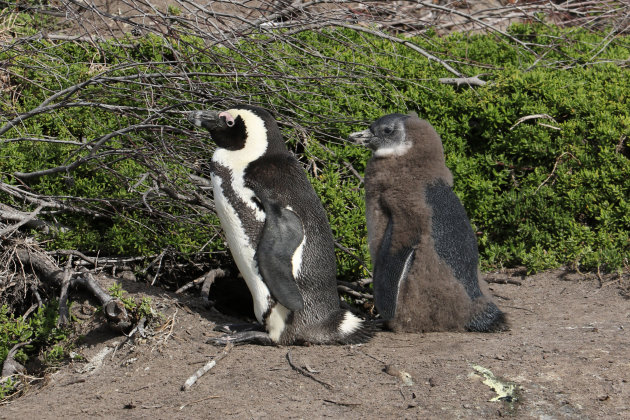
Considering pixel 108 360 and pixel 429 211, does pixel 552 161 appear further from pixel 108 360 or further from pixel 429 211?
pixel 108 360

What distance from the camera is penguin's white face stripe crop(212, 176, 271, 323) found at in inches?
150

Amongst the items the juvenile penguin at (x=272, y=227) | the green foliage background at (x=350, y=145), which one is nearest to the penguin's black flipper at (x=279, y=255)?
the juvenile penguin at (x=272, y=227)

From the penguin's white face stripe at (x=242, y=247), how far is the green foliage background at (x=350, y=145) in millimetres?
779

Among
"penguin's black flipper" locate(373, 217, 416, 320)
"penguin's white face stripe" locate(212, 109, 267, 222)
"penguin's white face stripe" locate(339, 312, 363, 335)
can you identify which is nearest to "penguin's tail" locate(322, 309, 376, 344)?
"penguin's white face stripe" locate(339, 312, 363, 335)

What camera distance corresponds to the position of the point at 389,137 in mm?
4090

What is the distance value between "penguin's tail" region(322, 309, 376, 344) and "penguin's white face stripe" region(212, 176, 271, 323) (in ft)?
1.18

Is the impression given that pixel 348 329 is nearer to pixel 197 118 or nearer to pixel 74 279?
pixel 197 118

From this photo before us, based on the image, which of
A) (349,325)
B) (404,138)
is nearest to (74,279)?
(349,325)

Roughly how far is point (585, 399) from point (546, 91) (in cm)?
353

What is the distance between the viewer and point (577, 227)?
5.32m

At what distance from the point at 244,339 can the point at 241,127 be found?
1.13 metres

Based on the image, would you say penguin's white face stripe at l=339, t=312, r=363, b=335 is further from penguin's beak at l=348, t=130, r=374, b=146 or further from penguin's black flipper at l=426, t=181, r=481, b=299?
penguin's beak at l=348, t=130, r=374, b=146

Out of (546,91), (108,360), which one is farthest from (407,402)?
(546,91)

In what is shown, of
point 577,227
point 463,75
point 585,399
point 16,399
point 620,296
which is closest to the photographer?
point 585,399
